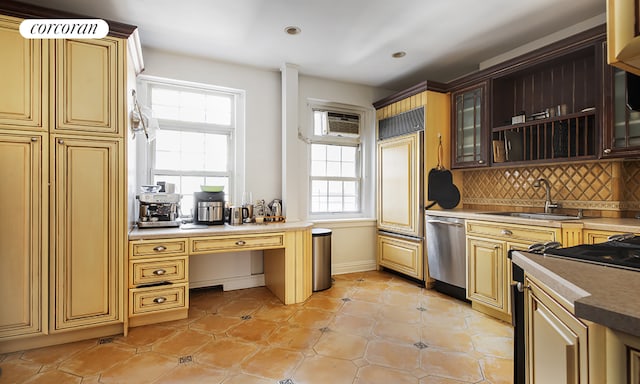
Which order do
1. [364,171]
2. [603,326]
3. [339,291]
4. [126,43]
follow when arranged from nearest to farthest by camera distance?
[603,326] → [126,43] → [339,291] → [364,171]

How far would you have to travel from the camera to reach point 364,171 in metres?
4.60

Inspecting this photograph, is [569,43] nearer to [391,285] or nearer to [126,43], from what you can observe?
[391,285]

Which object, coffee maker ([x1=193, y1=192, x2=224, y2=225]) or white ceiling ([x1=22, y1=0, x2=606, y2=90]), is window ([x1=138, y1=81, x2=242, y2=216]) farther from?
white ceiling ([x1=22, y1=0, x2=606, y2=90])

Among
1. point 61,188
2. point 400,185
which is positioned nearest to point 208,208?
point 61,188

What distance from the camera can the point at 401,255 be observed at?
3938mm

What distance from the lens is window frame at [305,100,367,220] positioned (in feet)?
14.0

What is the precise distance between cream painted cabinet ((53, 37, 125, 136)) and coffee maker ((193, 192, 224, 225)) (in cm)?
103

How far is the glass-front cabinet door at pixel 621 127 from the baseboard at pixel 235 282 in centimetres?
347

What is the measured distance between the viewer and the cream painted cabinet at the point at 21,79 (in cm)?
218

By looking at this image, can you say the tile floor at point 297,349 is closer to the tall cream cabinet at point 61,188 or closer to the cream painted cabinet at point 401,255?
the tall cream cabinet at point 61,188

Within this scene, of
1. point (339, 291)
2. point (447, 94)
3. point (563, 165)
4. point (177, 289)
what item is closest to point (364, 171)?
point (447, 94)

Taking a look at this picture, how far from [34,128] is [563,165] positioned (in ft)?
14.2

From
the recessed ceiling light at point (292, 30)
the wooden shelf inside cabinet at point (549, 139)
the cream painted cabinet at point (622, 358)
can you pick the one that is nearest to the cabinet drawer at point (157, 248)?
the recessed ceiling light at point (292, 30)

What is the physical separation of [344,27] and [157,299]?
9.43 ft
